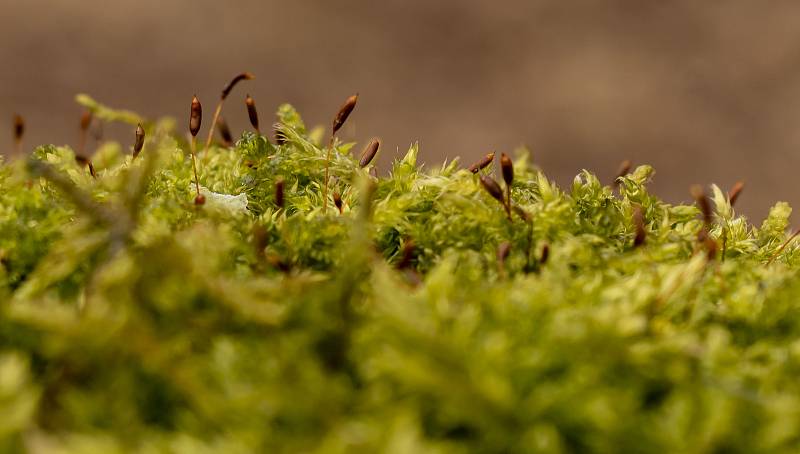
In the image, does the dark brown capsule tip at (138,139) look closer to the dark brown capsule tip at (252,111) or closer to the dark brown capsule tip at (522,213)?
the dark brown capsule tip at (252,111)

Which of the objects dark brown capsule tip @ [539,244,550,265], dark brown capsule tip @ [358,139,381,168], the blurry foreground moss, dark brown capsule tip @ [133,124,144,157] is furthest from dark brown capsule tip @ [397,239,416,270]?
dark brown capsule tip @ [133,124,144,157]

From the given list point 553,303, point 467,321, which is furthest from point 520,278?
point 467,321

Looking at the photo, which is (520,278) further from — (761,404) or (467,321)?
(761,404)

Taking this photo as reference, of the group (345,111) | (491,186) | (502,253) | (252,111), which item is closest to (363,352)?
(502,253)

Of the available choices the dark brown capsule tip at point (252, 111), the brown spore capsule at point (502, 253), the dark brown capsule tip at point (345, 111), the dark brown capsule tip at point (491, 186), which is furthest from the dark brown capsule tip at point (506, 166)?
the dark brown capsule tip at point (252, 111)

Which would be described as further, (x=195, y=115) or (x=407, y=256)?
(x=195, y=115)

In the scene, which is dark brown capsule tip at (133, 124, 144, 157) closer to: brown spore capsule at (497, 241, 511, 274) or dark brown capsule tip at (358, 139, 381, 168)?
dark brown capsule tip at (358, 139, 381, 168)

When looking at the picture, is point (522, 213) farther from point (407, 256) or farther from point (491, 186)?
point (407, 256)
